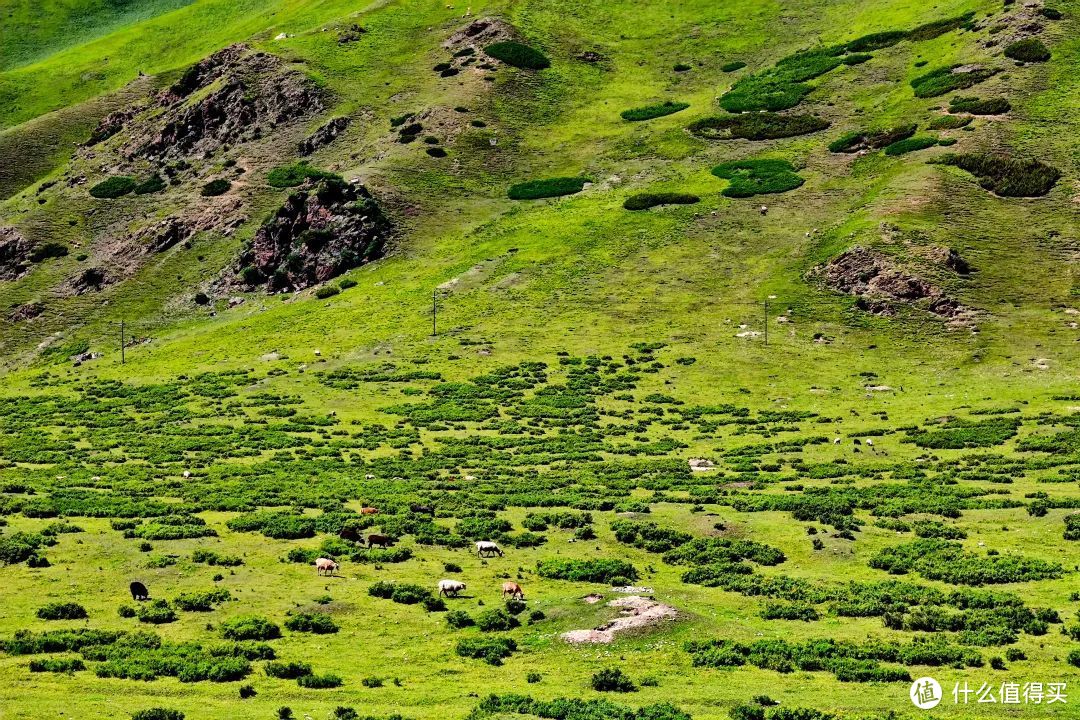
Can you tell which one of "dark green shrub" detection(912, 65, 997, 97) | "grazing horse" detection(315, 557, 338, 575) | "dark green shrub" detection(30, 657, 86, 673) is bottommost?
"dark green shrub" detection(912, 65, 997, 97)

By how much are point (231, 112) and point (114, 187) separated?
19804 millimetres

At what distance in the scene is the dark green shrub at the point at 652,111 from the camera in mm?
137250

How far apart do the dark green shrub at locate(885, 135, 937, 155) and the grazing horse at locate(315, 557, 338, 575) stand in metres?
89.3

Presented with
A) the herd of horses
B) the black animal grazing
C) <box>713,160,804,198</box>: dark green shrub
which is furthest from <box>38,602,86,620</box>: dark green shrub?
<box>713,160,804,198</box>: dark green shrub

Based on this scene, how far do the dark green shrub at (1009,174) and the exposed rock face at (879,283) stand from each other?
59.1ft

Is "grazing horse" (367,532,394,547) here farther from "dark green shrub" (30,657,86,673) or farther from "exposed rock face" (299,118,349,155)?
"exposed rock face" (299,118,349,155)

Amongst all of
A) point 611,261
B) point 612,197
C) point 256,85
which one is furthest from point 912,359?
point 256,85

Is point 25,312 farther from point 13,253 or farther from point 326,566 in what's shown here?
point 326,566

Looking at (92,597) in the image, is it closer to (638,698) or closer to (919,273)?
(638,698)

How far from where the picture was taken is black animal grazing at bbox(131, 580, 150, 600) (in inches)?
1296

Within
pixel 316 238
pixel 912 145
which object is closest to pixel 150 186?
pixel 316 238

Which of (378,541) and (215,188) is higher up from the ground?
(378,541)

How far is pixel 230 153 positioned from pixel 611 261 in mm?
63434

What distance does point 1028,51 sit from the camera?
120 m
